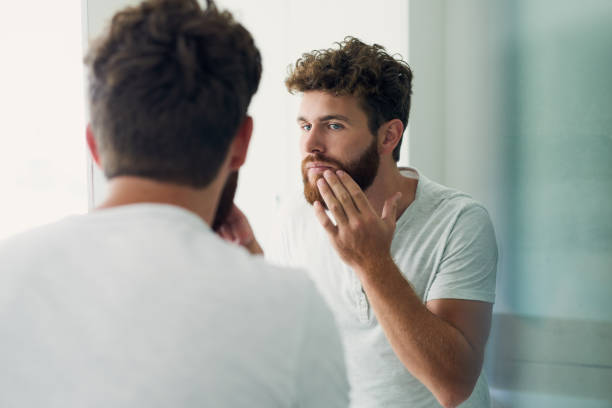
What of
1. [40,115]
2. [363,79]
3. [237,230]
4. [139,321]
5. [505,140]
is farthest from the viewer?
[505,140]

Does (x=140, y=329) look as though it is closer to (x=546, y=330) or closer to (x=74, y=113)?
(x=74, y=113)

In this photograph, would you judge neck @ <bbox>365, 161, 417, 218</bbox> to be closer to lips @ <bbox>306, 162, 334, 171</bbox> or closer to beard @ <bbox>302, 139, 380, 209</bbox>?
beard @ <bbox>302, 139, 380, 209</bbox>

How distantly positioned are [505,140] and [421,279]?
1.92 ft

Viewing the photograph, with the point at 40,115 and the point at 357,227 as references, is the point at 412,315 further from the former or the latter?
the point at 40,115

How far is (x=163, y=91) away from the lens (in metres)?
0.50

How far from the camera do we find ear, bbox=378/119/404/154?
135 cm

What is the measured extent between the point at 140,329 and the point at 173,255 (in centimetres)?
6

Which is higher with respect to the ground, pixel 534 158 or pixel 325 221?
pixel 534 158

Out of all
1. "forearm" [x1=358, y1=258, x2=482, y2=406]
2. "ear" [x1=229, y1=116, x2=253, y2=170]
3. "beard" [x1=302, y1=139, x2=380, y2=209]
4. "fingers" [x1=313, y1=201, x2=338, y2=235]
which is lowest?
"forearm" [x1=358, y1=258, x2=482, y2=406]

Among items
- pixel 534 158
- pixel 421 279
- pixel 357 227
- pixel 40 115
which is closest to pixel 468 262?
pixel 421 279

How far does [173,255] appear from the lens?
1.45ft

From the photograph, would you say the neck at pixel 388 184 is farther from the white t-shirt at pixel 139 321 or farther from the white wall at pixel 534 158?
the white t-shirt at pixel 139 321

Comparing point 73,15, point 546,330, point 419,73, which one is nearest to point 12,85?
point 73,15

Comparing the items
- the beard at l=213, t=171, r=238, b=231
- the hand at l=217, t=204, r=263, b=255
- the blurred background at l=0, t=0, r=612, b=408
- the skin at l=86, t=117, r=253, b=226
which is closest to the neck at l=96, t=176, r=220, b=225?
the skin at l=86, t=117, r=253, b=226
